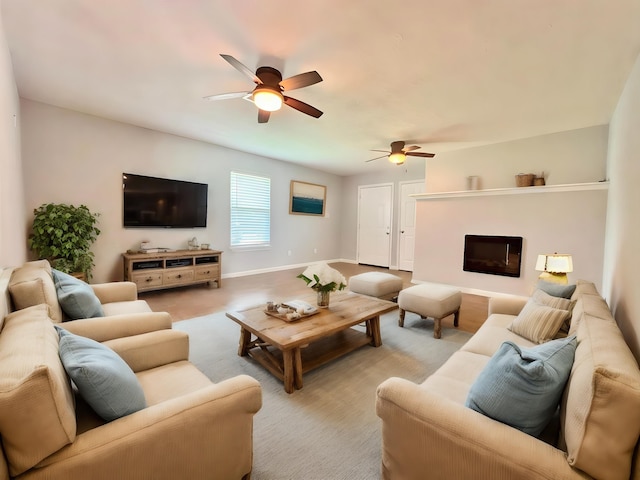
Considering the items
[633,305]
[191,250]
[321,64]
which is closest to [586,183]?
[633,305]

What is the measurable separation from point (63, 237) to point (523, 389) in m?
4.53

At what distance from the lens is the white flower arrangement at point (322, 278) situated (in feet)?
8.11

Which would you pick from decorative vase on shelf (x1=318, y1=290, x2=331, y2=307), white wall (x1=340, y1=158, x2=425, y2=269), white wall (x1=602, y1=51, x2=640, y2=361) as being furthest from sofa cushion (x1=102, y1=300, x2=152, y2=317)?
white wall (x1=340, y1=158, x2=425, y2=269)

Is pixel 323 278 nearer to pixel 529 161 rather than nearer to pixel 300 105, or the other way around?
pixel 300 105

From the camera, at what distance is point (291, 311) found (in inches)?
93.8

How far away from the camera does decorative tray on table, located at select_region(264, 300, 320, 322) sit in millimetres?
2271

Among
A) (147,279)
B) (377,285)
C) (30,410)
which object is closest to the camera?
(30,410)

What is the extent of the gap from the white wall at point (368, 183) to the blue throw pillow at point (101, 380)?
588 centimetres

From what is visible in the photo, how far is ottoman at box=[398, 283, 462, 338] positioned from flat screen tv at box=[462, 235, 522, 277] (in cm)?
189

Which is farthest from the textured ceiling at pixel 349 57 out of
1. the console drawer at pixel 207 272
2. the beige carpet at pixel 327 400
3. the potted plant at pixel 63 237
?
the beige carpet at pixel 327 400

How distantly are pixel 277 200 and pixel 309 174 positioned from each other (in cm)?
124

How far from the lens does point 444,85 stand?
2.80 meters

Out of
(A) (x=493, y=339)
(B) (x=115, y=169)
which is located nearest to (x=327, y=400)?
(A) (x=493, y=339)

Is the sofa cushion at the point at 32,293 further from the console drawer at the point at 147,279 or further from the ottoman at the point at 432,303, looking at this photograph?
the ottoman at the point at 432,303
